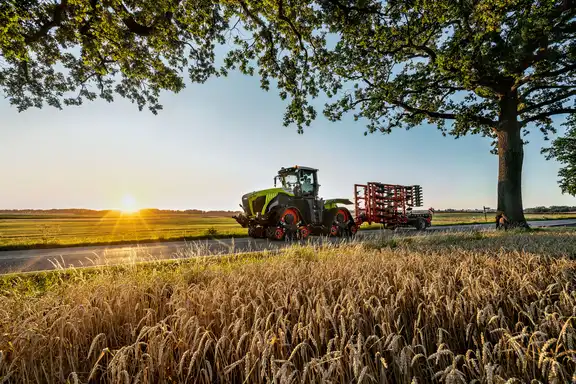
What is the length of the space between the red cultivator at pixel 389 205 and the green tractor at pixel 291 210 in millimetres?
3553

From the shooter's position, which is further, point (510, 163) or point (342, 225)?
point (342, 225)

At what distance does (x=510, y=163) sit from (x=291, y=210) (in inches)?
398

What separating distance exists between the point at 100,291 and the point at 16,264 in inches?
222

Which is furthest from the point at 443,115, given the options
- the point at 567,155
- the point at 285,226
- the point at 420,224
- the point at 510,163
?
the point at 567,155

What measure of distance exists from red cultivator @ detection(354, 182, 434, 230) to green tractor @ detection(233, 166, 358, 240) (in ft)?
11.7

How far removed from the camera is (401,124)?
14711 millimetres

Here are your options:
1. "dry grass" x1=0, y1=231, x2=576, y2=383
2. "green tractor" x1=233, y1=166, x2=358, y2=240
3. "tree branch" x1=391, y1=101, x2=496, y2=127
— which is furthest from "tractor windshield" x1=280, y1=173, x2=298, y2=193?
"dry grass" x1=0, y1=231, x2=576, y2=383

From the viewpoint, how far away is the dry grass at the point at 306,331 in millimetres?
1473

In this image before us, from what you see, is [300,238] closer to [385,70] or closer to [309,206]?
[309,206]

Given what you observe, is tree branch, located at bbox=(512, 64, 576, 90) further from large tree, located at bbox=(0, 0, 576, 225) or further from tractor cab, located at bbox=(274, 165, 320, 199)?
tractor cab, located at bbox=(274, 165, 320, 199)

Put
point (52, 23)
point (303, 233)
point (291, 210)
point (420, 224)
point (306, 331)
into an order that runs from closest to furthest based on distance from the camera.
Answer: point (306, 331), point (52, 23), point (291, 210), point (303, 233), point (420, 224)

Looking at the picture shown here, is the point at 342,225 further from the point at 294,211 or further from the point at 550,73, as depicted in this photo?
the point at 550,73

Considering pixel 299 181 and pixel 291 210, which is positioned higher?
pixel 299 181

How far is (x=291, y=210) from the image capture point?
38.5 ft
